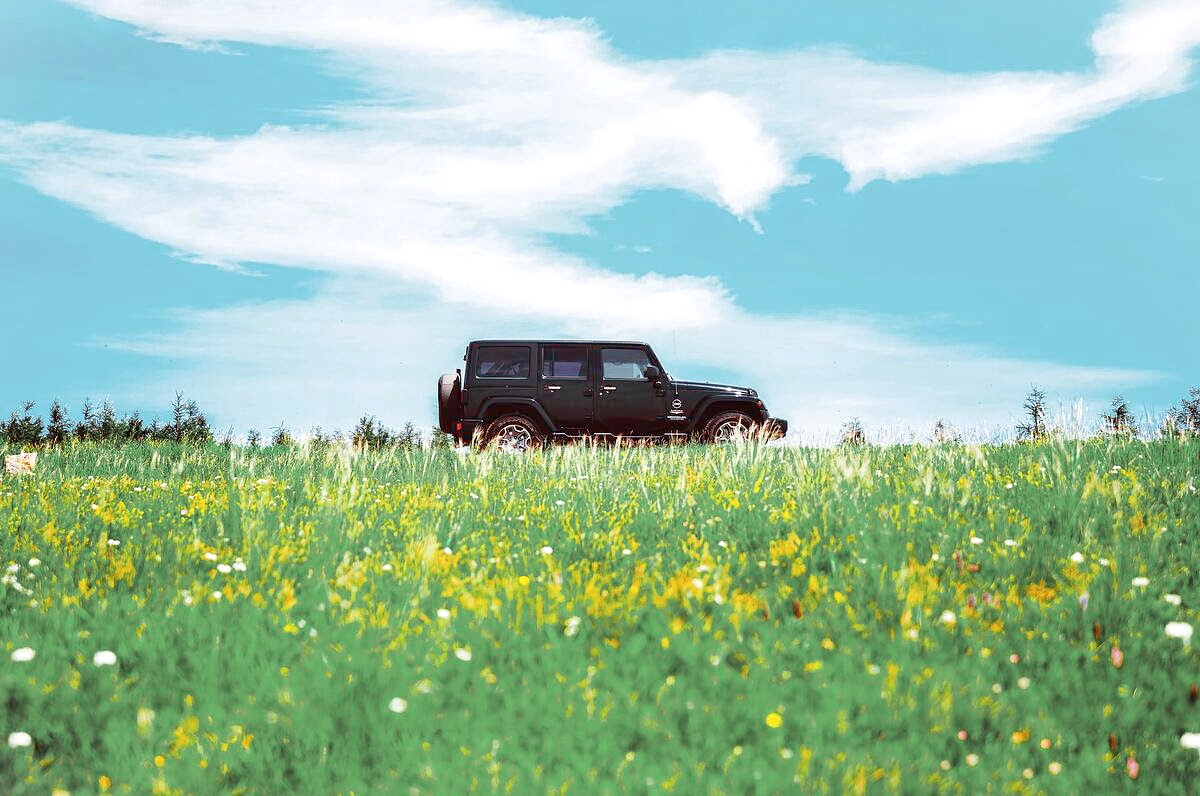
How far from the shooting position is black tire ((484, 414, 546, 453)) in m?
16.4

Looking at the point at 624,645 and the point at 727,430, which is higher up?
the point at 727,430

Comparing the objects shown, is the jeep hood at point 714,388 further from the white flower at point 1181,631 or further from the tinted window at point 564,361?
the white flower at point 1181,631

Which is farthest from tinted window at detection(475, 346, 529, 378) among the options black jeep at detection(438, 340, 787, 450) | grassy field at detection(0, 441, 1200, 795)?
grassy field at detection(0, 441, 1200, 795)

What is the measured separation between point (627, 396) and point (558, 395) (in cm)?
129

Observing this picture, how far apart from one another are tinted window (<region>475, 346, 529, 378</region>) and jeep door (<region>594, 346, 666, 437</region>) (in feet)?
4.50

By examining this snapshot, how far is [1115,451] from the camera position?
10.1 metres

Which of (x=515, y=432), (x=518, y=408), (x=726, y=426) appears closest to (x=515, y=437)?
(x=515, y=432)

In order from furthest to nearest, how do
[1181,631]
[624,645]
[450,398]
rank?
[450,398], [624,645], [1181,631]

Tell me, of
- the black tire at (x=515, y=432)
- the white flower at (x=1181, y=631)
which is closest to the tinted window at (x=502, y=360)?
the black tire at (x=515, y=432)

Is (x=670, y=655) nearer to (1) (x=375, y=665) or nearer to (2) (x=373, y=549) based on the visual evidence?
(1) (x=375, y=665)

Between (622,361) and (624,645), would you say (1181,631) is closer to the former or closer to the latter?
(624,645)

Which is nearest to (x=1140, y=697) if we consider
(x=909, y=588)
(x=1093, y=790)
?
(x=1093, y=790)

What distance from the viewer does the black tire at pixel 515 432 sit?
647 inches

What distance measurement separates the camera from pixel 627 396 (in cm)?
1688
